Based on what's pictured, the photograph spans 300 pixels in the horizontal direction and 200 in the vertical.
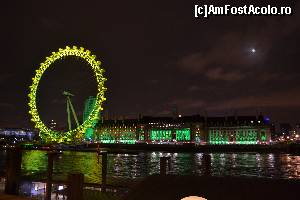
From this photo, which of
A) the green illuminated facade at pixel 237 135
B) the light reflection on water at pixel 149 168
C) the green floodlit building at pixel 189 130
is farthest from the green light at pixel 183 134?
the light reflection on water at pixel 149 168

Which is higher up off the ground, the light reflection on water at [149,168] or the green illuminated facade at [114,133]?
the green illuminated facade at [114,133]

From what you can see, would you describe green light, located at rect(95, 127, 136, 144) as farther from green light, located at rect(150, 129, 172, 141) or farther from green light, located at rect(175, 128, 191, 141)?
green light, located at rect(175, 128, 191, 141)

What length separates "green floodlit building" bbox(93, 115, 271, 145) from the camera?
16062cm

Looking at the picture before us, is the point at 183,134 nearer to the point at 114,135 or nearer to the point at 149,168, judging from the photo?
the point at 114,135

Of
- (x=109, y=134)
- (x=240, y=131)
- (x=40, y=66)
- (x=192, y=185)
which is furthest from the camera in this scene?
(x=109, y=134)

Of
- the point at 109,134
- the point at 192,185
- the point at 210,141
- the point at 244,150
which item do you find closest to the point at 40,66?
the point at 192,185

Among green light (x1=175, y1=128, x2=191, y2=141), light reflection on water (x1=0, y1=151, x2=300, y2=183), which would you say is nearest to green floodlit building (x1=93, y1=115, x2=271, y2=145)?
green light (x1=175, y1=128, x2=191, y2=141)

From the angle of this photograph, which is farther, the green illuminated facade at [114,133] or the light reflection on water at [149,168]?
the green illuminated facade at [114,133]

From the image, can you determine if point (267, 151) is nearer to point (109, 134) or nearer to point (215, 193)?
point (109, 134)

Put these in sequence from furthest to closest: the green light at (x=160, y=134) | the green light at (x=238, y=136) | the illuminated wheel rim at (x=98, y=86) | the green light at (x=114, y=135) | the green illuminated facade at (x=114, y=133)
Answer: the green illuminated facade at (x=114, y=133) → the green light at (x=114, y=135) → the green light at (x=160, y=134) → the green light at (x=238, y=136) → the illuminated wheel rim at (x=98, y=86)

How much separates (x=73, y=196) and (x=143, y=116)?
7456 inches

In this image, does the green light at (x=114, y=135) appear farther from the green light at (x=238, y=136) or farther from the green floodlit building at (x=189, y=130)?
the green light at (x=238, y=136)

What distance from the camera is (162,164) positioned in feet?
39.0

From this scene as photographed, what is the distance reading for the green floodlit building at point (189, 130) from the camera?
160625mm
